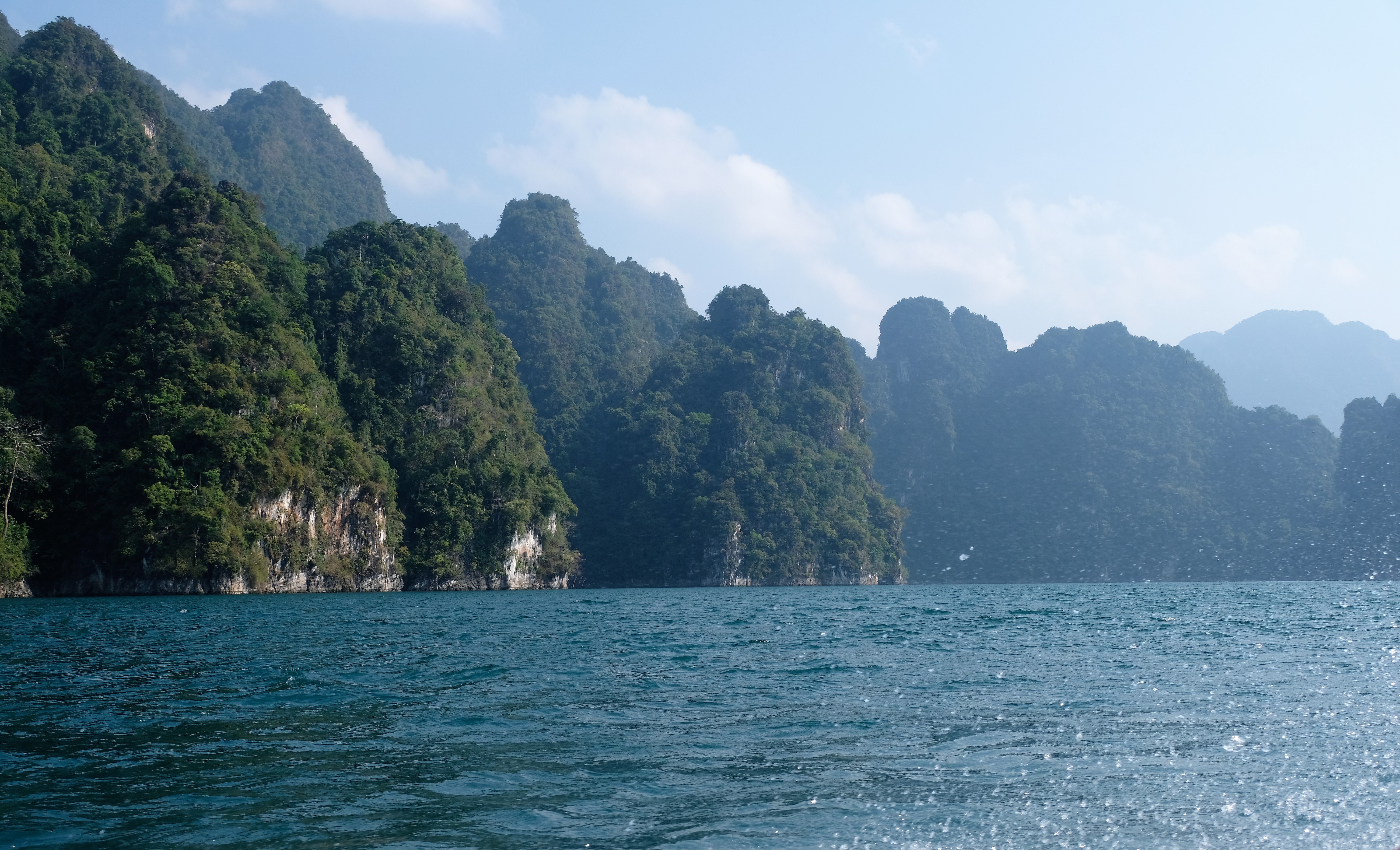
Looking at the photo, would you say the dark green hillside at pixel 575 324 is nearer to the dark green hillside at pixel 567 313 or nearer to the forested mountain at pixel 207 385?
the dark green hillside at pixel 567 313

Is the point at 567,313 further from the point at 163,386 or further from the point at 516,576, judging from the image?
the point at 163,386

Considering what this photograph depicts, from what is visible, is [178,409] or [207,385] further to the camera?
[207,385]

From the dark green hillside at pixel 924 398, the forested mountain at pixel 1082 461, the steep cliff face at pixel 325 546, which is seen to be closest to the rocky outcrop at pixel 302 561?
the steep cliff face at pixel 325 546

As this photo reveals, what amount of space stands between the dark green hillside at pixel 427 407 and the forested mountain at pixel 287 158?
4121 cm

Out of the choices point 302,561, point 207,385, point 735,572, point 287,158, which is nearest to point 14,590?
point 207,385

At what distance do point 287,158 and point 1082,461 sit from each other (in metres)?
117

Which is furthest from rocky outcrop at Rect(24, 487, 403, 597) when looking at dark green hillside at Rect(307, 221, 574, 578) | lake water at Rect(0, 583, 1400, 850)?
lake water at Rect(0, 583, 1400, 850)

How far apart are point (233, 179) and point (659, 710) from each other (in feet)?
410

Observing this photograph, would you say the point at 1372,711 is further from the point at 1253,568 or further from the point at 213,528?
the point at 1253,568

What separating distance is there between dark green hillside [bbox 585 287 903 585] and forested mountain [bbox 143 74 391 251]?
141ft

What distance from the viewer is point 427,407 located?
67250 mm

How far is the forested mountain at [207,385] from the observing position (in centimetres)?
4481

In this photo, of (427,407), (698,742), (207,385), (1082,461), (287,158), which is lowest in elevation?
(698,742)

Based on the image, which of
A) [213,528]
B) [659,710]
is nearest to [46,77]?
[213,528]
